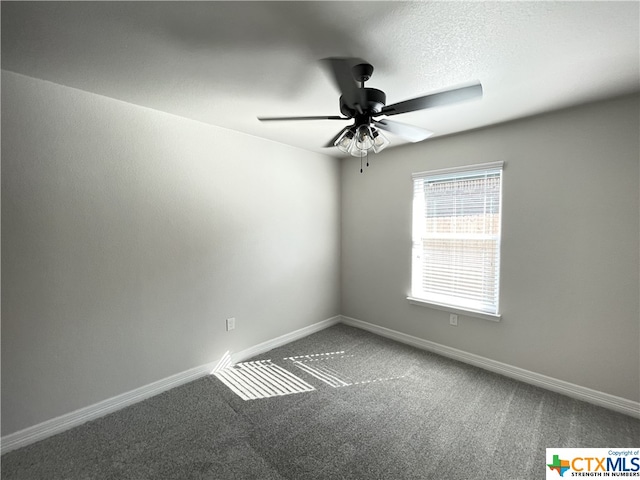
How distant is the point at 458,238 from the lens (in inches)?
118

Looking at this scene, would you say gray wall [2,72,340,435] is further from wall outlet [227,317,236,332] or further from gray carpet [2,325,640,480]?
gray carpet [2,325,640,480]

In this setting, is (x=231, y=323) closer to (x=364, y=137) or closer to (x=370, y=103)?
(x=364, y=137)

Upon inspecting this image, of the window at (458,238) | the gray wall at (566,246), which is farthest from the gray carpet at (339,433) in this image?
the window at (458,238)

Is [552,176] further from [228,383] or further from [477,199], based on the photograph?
[228,383]

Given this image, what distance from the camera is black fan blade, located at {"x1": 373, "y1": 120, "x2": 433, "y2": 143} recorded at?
1.81 m

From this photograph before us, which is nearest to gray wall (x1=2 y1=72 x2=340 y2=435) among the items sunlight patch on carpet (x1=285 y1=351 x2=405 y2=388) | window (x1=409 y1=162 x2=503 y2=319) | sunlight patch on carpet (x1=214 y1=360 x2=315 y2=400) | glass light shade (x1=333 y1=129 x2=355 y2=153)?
sunlight patch on carpet (x1=214 y1=360 x2=315 y2=400)

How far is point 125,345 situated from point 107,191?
1.21m

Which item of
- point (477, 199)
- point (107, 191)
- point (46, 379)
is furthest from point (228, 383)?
point (477, 199)

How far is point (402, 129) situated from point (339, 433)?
210 cm

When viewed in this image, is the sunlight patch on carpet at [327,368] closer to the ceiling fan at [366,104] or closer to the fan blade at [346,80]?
the ceiling fan at [366,104]

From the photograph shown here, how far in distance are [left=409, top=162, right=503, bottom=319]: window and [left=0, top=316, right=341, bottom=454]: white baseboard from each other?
Answer: 1.98 meters

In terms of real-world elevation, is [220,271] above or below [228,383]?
above

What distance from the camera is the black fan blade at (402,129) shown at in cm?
181

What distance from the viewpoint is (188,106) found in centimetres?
226
